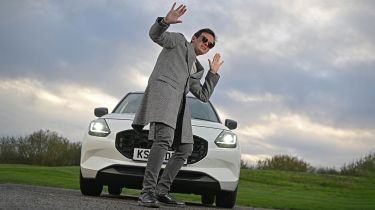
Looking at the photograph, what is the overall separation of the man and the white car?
109 centimetres

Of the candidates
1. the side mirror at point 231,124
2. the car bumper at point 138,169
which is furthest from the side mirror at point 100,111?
the side mirror at point 231,124

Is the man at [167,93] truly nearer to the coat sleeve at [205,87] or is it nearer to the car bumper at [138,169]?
the coat sleeve at [205,87]

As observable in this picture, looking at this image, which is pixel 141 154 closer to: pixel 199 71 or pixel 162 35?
pixel 199 71

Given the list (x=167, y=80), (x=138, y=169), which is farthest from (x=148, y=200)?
(x=138, y=169)

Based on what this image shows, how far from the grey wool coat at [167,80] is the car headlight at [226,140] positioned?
4.71 feet

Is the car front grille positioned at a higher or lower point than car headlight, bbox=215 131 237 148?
lower

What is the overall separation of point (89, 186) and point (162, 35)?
9.32 feet

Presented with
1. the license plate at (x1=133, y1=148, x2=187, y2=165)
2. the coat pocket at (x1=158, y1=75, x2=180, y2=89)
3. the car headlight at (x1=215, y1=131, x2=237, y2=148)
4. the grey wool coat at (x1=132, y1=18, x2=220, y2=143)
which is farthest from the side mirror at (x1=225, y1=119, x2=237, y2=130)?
the coat pocket at (x1=158, y1=75, x2=180, y2=89)

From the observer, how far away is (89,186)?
829 cm

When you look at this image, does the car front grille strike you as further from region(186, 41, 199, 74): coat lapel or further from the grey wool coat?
region(186, 41, 199, 74): coat lapel

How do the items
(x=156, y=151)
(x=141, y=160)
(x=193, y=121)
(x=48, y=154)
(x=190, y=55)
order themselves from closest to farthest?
(x=156, y=151)
(x=190, y=55)
(x=141, y=160)
(x=193, y=121)
(x=48, y=154)

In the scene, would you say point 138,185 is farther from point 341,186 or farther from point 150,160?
point 341,186

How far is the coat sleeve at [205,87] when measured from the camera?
702cm

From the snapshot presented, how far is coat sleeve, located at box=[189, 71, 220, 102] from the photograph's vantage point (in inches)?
277
